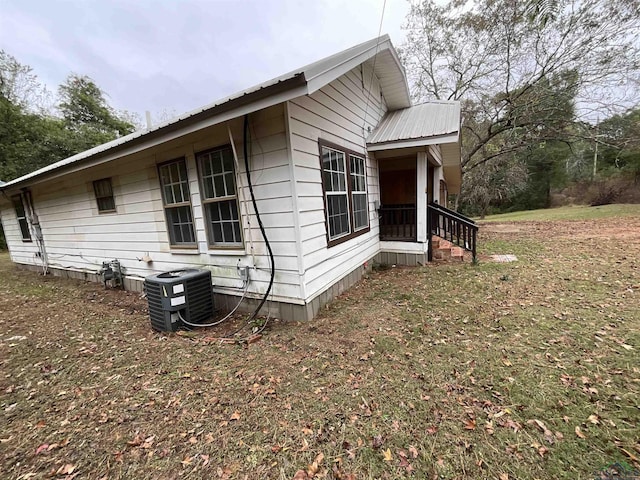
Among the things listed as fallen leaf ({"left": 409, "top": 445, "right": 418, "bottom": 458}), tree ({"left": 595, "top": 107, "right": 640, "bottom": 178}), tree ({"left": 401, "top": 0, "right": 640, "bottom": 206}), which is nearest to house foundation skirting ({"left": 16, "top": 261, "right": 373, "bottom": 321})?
fallen leaf ({"left": 409, "top": 445, "right": 418, "bottom": 458})

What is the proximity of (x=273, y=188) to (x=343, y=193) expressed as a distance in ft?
5.43

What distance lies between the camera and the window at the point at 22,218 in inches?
342

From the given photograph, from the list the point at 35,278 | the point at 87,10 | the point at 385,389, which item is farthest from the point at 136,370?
the point at 87,10

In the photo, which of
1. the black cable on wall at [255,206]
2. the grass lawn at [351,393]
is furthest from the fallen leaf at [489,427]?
the black cable on wall at [255,206]

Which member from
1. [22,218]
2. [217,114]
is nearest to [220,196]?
[217,114]

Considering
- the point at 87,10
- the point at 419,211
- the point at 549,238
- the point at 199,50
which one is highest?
the point at 199,50

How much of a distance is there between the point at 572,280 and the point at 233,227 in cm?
603

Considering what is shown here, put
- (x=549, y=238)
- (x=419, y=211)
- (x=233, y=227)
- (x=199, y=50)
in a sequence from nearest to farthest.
Result: (x=233, y=227) → (x=419, y=211) → (x=549, y=238) → (x=199, y=50)

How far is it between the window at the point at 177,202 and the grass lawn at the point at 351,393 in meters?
1.56

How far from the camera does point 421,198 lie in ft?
20.5

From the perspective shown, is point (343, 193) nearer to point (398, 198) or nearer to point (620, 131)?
point (398, 198)

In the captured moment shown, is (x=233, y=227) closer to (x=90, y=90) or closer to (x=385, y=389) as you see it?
(x=385, y=389)

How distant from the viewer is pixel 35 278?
8156 millimetres

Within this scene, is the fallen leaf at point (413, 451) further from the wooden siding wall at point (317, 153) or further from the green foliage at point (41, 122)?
the green foliage at point (41, 122)
